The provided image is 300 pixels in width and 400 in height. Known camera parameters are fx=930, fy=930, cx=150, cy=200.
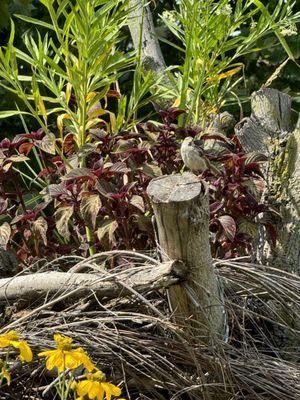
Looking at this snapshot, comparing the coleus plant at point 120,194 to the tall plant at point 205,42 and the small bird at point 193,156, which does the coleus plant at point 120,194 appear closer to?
the small bird at point 193,156

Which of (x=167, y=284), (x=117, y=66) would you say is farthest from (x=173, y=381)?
(x=117, y=66)

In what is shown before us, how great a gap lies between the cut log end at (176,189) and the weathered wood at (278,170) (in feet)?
1.95

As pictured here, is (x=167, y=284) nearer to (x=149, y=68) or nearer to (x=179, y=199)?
(x=179, y=199)

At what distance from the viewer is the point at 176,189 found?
242cm

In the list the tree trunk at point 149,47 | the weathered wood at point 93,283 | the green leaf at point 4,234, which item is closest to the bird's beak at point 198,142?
the weathered wood at point 93,283

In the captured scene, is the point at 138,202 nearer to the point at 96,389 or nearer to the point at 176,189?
the point at 176,189

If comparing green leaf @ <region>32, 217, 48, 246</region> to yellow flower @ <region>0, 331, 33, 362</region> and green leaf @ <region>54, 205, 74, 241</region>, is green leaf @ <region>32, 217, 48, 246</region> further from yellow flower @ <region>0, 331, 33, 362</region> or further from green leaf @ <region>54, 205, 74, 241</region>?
yellow flower @ <region>0, 331, 33, 362</region>

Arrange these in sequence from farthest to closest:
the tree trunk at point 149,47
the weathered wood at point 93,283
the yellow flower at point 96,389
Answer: the tree trunk at point 149,47
the weathered wood at point 93,283
the yellow flower at point 96,389

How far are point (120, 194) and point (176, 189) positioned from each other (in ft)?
1.40

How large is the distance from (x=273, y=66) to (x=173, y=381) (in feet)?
12.0

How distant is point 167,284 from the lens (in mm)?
2475

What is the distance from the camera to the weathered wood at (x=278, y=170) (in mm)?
2973

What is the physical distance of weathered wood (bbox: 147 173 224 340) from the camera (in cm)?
238

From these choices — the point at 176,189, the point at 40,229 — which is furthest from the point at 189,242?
the point at 40,229
